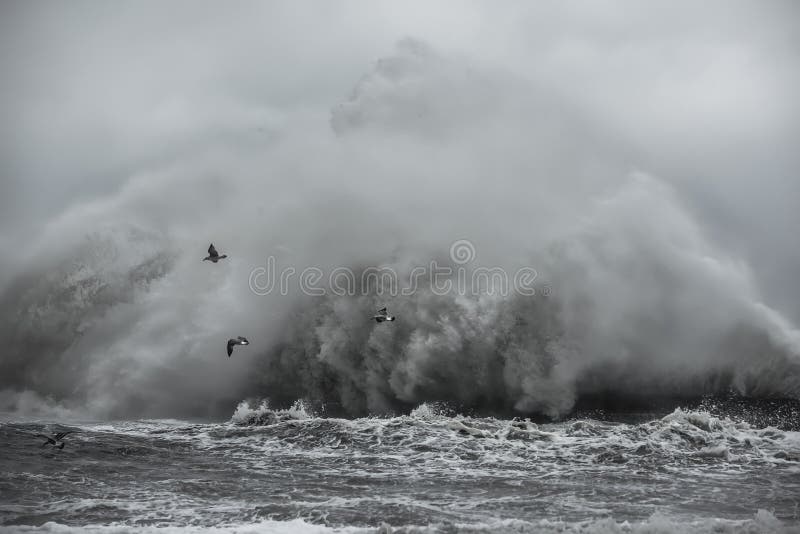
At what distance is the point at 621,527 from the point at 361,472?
7.54 metres

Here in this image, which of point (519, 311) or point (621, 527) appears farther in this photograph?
point (519, 311)

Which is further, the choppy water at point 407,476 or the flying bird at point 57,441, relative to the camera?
the flying bird at point 57,441

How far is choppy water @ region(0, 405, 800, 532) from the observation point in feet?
49.3

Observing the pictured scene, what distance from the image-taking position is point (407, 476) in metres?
18.8

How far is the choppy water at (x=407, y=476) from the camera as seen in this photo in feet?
49.3

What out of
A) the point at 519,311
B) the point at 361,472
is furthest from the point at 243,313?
the point at 361,472

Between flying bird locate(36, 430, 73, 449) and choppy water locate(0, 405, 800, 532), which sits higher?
flying bird locate(36, 430, 73, 449)

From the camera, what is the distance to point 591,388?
90.5 ft

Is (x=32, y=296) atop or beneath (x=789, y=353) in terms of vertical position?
atop

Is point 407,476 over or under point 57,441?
under

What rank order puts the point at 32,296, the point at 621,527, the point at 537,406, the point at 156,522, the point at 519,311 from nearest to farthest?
the point at 621,527, the point at 156,522, the point at 537,406, the point at 519,311, the point at 32,296

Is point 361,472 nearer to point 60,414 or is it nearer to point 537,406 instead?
point 537,406

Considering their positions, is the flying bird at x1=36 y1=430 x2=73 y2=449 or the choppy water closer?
the choppy water

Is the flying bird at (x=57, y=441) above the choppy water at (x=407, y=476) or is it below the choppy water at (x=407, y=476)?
above
